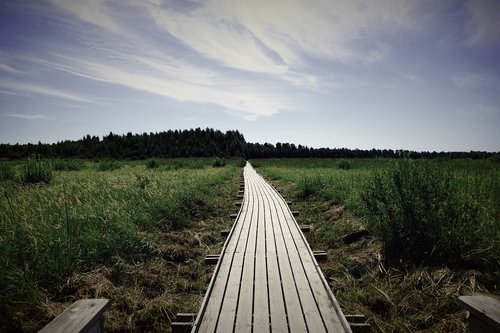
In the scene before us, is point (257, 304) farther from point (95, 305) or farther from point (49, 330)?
point (49, 330)

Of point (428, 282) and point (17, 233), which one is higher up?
point (17, 233)

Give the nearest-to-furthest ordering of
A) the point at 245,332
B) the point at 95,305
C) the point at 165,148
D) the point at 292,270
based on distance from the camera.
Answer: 1. the point at 95,305
2. the point at 245,332
3. the point at 292,270
4. the point at 165,148

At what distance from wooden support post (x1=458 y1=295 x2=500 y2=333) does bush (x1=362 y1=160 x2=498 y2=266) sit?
223cm

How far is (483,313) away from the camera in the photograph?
6.95 ft

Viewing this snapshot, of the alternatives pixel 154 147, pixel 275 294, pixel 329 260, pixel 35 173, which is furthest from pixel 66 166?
pixel 154 147

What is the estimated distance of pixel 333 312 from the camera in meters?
3.42

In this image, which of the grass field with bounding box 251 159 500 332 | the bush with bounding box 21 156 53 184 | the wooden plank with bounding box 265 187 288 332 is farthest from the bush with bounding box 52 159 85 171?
the grass field with bounding box 251 159 500 332

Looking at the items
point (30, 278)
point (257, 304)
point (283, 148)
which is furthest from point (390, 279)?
point (283, 148)

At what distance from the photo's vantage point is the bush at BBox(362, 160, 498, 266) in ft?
14.4

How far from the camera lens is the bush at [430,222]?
439cm

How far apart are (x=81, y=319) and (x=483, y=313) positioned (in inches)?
121

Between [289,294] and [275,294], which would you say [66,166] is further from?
[289,294]

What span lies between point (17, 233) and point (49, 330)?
10.5 ft

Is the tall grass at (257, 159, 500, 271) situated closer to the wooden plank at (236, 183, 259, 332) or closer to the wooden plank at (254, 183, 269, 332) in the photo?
the wooden plank at (254, 183, 269, 332)
